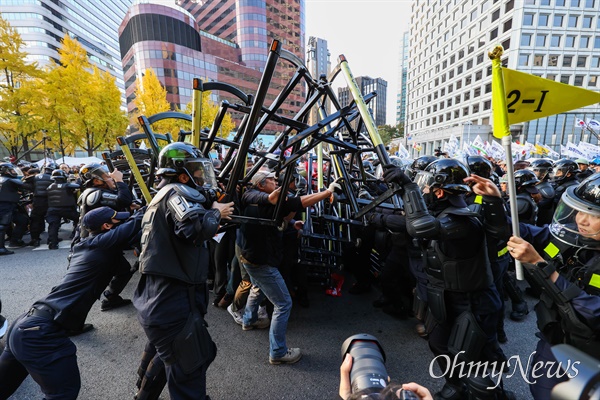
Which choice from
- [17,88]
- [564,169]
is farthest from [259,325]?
[17,88]

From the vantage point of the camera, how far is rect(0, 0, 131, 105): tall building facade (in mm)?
45312

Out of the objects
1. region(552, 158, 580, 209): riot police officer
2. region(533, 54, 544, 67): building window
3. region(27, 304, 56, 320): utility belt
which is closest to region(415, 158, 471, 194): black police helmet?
region(27, 304, 56, 320): utility belt

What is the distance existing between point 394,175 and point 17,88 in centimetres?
2419

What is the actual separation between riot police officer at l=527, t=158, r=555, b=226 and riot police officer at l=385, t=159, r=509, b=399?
343cm

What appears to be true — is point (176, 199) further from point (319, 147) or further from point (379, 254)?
point (379, 254)

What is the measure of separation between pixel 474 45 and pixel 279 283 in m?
58.3

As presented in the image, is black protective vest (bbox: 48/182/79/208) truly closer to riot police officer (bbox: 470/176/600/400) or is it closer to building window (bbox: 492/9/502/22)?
riot police officer (bbox: 470/176/600/400)

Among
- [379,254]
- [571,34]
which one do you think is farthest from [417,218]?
[571,34]

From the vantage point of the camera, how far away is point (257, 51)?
54.0 metres

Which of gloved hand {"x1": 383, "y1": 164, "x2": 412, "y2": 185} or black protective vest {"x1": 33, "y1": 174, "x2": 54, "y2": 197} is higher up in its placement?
gloved hand {"x1": 383, "y1": 164, "x2": 412, "y2": 185}

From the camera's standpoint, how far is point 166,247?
207cm

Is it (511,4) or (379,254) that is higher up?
(511,4)

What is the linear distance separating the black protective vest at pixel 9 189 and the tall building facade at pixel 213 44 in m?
30.1

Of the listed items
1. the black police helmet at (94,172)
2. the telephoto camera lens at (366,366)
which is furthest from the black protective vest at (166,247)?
the black police helmet at (94,172)
